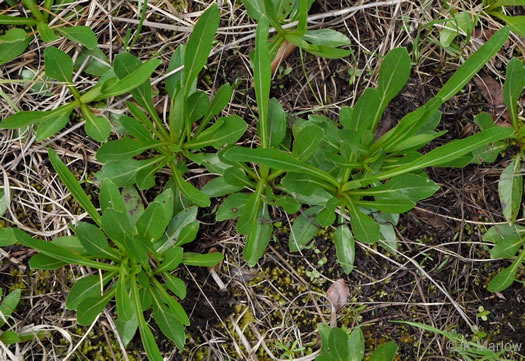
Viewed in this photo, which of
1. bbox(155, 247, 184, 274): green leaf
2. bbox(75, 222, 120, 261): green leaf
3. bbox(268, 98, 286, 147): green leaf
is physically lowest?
bbox(155, 247, 184, 274): green leaf

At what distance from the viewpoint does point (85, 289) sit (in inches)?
78.2

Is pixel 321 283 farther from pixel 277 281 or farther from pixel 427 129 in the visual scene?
pixel 427 129

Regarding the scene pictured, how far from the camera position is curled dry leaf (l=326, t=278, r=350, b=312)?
214 centimetres

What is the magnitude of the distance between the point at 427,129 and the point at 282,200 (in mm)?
612

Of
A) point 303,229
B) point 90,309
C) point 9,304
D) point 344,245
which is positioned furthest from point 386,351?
point 9,304

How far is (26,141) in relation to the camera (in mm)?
2131

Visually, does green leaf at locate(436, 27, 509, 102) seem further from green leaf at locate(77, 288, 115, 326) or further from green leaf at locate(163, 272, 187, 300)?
green leaf at locate(77, 288, 115, 326)

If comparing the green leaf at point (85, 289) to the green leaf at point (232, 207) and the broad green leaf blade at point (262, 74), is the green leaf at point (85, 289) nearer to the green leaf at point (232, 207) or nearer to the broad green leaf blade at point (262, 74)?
the green leaf at point (232, 207)

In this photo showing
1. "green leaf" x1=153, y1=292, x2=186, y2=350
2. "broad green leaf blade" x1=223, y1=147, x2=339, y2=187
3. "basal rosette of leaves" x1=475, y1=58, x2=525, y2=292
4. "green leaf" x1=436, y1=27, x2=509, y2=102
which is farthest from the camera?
"basal rosette of leaves" x1=475, y1=58, x2=525, y2=292

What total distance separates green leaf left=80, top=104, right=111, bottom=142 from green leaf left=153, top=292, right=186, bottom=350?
25.0 inches

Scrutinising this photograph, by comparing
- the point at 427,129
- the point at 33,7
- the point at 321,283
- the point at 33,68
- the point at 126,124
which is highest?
the point at 33,7

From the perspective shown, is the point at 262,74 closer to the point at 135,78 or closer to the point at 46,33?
the point at 135,78

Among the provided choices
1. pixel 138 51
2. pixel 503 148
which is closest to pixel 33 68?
pixel 138 51

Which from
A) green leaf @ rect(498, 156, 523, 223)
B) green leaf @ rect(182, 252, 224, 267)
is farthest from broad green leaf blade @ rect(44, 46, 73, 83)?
green leaf @ rect(498, 156, 523, 223)
